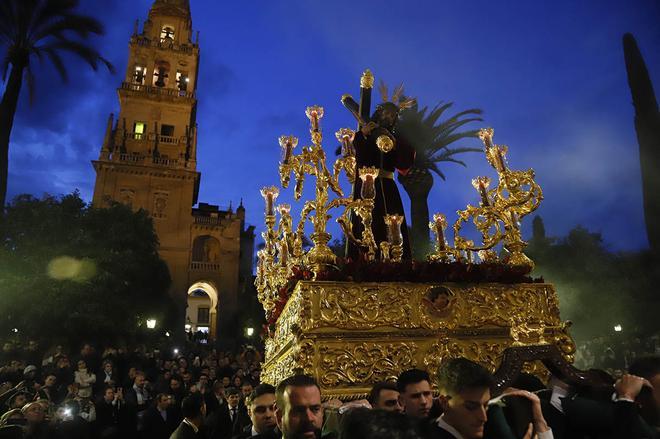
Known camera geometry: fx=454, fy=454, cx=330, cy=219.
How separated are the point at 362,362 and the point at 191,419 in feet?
6.74

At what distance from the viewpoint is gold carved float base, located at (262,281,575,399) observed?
208 inches

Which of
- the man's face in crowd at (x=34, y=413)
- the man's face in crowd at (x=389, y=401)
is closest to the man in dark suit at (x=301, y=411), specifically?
the man's face in crowd at (x=389, y=401)

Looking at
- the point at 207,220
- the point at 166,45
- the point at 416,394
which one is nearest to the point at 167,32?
the point at 166,45

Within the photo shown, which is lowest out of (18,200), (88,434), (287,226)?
(88,434)

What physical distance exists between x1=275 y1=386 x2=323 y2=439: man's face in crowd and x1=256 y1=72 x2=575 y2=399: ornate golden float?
94.9 inches

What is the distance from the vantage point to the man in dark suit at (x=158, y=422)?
7798 millimetres

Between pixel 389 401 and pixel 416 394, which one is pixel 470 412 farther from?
pixel 389 401

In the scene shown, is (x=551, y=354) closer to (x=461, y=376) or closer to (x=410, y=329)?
(x=461, y=376)

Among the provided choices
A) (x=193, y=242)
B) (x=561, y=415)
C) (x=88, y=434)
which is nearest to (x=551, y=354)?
(x=561, y=415)

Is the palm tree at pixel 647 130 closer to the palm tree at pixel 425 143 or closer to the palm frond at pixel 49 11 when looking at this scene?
the palm tree at pixel 425 143

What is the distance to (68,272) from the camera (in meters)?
20.7

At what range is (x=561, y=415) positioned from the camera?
2787 mm

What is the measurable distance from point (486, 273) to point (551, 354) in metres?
3.10

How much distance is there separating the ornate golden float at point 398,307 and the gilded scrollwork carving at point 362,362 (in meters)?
0.01
